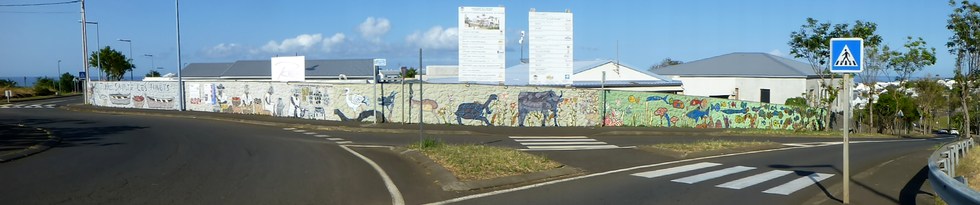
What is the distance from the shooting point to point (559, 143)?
22609 millimetres

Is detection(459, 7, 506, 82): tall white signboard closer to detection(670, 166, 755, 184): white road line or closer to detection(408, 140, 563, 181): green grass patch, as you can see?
detection(408, 140, 563, 181): green grass patch

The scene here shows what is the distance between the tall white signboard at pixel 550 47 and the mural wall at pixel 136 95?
74.6 feet

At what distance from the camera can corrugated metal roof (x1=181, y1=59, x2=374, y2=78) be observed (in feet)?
195

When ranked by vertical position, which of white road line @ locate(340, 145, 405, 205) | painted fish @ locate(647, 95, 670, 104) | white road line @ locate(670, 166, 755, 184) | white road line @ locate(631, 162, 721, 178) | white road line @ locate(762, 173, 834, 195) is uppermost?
painted fish @ locate(647, 95, 670, 104)

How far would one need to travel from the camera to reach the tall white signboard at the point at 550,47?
29.1 meters

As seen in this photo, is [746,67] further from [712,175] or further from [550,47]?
[712,175]

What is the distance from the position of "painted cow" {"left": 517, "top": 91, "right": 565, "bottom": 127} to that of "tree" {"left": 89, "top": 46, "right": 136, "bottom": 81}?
46.1 metres

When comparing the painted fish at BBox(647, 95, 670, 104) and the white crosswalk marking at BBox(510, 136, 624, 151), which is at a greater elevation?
the painted fish at BBox(647, 95, 670, 104)

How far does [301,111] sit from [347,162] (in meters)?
19.8

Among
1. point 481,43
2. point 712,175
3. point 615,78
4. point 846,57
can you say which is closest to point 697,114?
point 481,43

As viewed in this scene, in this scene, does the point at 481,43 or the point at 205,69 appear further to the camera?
the point at 205,69

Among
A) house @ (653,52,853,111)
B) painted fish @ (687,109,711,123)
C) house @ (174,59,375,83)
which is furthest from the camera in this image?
house @ (174,59,375,83)

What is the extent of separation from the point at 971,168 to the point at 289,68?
32.0m

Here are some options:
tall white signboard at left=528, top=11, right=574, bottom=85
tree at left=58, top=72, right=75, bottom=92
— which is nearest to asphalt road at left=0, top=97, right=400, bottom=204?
tall white signboard at left=528, top=11, right=574, bottom=85
